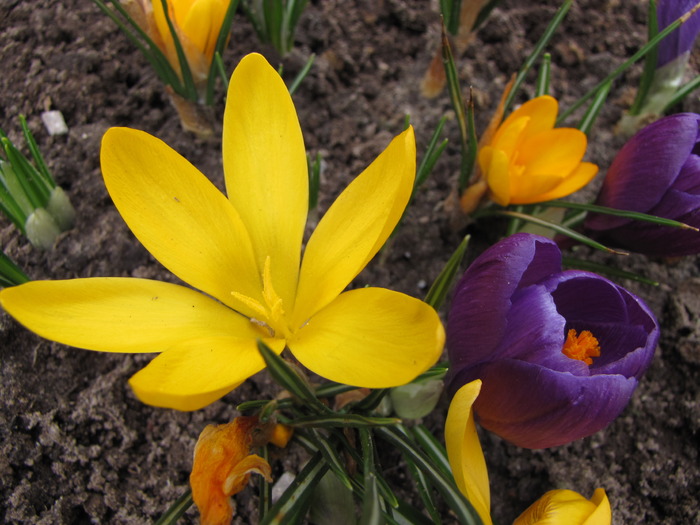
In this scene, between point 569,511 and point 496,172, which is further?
point 496,172

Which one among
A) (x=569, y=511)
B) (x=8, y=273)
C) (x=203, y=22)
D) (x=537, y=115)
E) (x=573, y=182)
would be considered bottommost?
(x=569, y=511)

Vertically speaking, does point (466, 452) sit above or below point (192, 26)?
below

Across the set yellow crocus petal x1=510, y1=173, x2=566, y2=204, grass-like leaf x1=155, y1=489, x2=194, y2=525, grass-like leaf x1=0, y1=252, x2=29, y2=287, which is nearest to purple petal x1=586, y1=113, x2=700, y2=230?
yellow crocus petal x1=510, y1=173, x2=566, y2=204

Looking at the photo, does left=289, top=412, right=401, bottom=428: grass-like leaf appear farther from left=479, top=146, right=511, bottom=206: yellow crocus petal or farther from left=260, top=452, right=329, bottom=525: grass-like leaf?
left=479, top=146, right=511, bottom=206: yellow crocus petal

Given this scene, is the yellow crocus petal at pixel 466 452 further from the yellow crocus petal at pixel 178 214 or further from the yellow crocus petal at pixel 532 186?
the yellow crocus petal at pixel 532 186

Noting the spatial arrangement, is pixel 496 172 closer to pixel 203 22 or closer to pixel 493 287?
pixel 493 287

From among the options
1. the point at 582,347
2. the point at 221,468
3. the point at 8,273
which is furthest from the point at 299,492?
the point at 8,273
